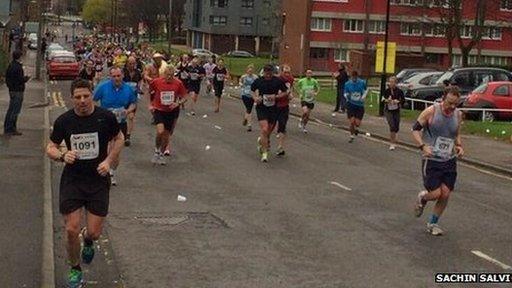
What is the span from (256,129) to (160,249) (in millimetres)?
14914

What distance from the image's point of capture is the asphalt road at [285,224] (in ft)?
28.4

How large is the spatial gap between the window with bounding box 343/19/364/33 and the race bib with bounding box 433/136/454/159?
68698 millimetres

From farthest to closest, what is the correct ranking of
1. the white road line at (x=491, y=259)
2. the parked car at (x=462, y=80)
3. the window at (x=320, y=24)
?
1. the window at (x=320, y=24)
2. the parked car at (x=462, y=80)
3. the white road line at (x=491, y=259)

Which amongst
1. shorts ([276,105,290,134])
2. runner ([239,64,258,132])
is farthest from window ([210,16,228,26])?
→ shorts ([276,105,290,134])

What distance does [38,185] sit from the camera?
13.4 m

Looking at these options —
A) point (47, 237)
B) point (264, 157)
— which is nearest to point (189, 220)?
point (47, 237)

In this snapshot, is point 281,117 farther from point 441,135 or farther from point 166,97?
point 441,135

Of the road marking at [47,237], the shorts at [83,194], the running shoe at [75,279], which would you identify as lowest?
the road marking at [47,237]

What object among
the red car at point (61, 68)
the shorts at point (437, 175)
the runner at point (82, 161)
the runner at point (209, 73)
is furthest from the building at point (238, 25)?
the runner at point (82, 161)

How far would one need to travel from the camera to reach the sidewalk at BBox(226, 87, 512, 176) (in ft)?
62.0

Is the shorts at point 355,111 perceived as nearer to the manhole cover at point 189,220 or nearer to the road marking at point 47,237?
the road marking at point 47,237

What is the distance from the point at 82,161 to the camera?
7.91 m

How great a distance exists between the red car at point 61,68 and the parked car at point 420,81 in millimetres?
18903

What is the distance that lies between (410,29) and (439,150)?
232ft
